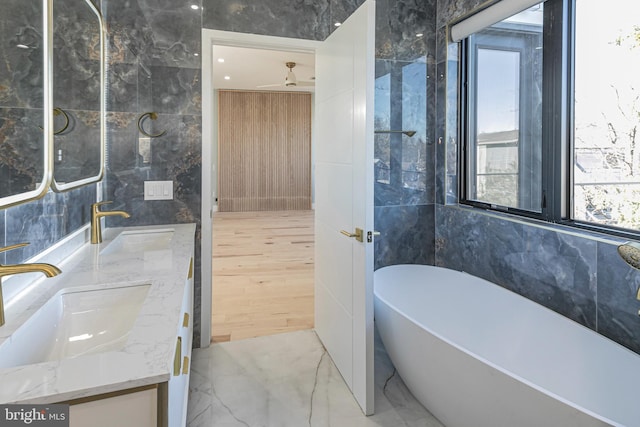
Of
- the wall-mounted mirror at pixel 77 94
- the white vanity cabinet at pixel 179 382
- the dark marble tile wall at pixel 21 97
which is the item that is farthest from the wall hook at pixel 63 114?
the white vanity cabinet at pixel 179 382

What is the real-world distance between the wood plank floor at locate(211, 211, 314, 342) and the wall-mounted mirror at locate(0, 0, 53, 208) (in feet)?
5.88

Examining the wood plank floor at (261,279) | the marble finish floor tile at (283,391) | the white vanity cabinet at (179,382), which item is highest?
the white vanity cabinet at (179,382)

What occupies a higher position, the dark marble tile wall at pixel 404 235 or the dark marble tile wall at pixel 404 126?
the dark marble tile wall at pixel 404 126

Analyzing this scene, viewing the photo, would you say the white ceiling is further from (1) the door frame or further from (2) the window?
(2) the window

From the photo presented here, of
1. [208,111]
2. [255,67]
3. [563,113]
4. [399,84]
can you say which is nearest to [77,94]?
[208,111]

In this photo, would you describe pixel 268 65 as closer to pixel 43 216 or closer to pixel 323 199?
pixel 323 199

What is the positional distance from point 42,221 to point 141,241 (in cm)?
77

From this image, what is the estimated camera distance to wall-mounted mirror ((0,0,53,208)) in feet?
3.79

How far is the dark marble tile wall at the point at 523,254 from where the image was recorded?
1726 millimetres

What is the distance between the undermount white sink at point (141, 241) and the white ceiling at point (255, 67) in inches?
141

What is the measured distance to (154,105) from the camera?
242 centimetres

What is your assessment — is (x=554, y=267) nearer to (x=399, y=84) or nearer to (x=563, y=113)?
(x=563, y=113)

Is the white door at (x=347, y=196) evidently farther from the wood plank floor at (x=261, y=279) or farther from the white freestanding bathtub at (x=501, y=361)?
the wood plank floor at (x=261, y=279)

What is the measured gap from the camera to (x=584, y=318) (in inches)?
73.6
